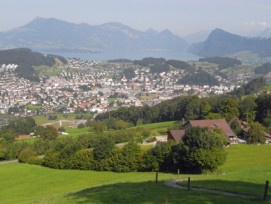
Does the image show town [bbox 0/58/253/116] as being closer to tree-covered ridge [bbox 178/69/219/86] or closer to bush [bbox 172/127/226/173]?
tree-covered ridge [bbox 178/69/219/86]

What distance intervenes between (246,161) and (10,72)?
146563mm

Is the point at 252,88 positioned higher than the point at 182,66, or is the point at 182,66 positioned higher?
the point at 252,88

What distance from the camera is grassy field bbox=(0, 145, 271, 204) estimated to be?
1220 cm

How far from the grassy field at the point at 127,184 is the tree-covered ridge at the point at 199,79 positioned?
367 ft

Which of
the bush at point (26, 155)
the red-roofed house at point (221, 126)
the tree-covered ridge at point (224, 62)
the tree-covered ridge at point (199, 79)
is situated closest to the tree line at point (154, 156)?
the bush at point (26, 155)

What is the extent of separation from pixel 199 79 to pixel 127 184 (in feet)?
441

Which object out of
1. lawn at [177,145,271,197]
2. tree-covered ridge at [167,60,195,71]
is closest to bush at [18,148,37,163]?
lawn at [177,145,271,197]

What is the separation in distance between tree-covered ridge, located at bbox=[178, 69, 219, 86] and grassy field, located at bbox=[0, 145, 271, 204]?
112 metres

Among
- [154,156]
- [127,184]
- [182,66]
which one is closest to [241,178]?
[127,184]

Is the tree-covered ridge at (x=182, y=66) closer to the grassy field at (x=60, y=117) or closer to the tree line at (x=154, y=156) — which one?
the grassy field at (x=60, y=117)

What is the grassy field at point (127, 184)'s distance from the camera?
12.2 metres

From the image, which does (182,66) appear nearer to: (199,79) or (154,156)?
(199,79)

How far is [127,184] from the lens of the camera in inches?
660

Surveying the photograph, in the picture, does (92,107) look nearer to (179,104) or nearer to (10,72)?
(179,104)
